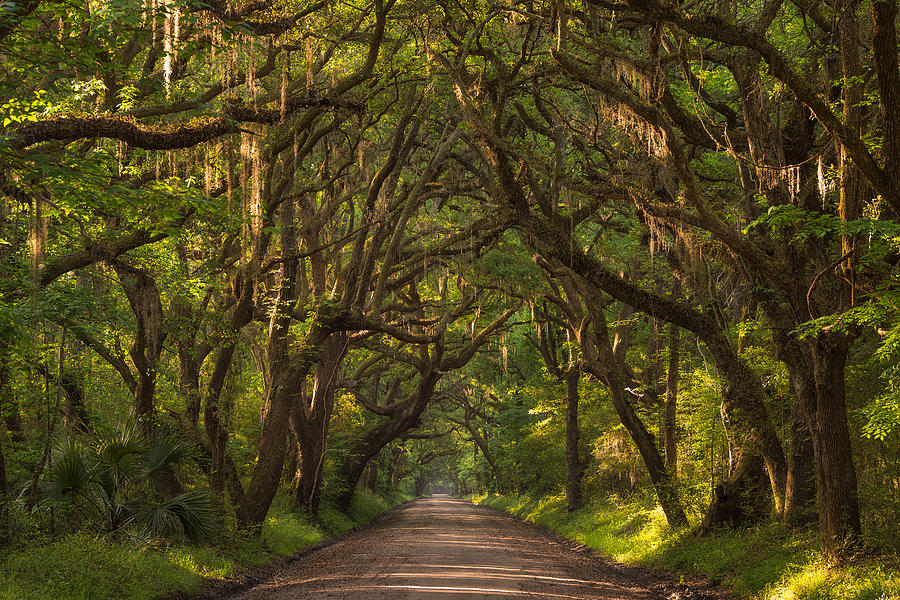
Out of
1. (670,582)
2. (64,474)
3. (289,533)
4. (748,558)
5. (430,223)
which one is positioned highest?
(430,223)

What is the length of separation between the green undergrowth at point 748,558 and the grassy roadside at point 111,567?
7776mm

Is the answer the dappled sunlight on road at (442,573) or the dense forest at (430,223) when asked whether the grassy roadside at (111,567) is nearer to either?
the dense forest at (430,223)

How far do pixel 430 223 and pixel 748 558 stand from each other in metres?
11.9

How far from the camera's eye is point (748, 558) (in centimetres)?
1108

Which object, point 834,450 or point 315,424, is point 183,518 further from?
point 834,450

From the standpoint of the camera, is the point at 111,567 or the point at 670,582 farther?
the point at 670,582

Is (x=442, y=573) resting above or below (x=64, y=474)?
below

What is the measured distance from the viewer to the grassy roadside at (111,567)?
8.01 m

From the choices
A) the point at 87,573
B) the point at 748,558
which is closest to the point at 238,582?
the point at 87,573

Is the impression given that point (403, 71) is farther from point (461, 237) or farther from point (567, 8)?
point (567, 8)

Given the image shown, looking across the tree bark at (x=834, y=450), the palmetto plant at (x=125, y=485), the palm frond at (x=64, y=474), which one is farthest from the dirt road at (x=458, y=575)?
the palm frond at (x=64, y=474)

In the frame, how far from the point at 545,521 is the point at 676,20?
76.2ft

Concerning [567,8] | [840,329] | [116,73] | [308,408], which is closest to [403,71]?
[567,8]

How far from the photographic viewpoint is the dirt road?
32.4ft
